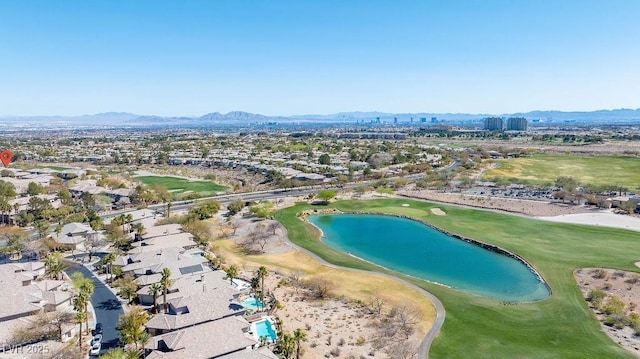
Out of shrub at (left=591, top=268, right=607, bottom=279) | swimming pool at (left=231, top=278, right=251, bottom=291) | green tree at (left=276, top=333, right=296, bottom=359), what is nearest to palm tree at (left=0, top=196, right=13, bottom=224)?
swimming pool at (left=231, top=278, right=251, bottom=291)

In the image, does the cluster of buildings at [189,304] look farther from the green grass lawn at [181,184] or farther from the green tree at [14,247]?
the green grass lawn at [181,184]

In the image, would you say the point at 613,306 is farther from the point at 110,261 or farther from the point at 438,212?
the point at 110,261

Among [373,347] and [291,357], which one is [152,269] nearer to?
[291,357]

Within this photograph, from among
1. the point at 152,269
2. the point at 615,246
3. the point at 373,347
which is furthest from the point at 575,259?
the point at 152,269

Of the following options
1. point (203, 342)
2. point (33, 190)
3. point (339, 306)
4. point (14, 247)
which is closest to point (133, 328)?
point (203, 342)

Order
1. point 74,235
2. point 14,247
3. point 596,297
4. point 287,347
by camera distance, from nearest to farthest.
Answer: point 287,347 < point 596,297 < point 14,247 < point 74,235

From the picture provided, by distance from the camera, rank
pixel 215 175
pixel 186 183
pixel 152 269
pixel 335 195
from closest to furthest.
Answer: pixel 152 269
pixel 335 195
pixel 186 183
pixel 215 175

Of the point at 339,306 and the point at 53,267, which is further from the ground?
the point at 53,267

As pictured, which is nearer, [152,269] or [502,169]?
[152,269]
